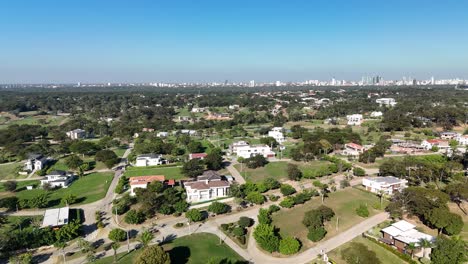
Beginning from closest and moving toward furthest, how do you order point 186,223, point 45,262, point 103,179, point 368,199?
1. point 45,262
2. point 186,223
3. point 368,199
4. point 103,179

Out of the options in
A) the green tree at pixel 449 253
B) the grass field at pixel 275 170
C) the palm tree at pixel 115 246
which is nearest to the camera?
the green tree at pixel 449 253

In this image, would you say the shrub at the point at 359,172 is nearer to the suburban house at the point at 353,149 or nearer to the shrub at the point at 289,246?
the suburban house at the point at 353,149

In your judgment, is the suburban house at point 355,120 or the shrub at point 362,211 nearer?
the shrub at point 362,211

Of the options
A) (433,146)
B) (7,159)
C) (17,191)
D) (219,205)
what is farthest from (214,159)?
(433,146)

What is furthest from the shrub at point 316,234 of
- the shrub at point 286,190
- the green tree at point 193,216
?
the green tree at point 193,216

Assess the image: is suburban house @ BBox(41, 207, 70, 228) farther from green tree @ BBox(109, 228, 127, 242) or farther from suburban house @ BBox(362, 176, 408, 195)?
suburban house @ BBox(362, 176, 408, 195)

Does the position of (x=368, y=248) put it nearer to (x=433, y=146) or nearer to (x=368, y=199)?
(x=368, y=199)
